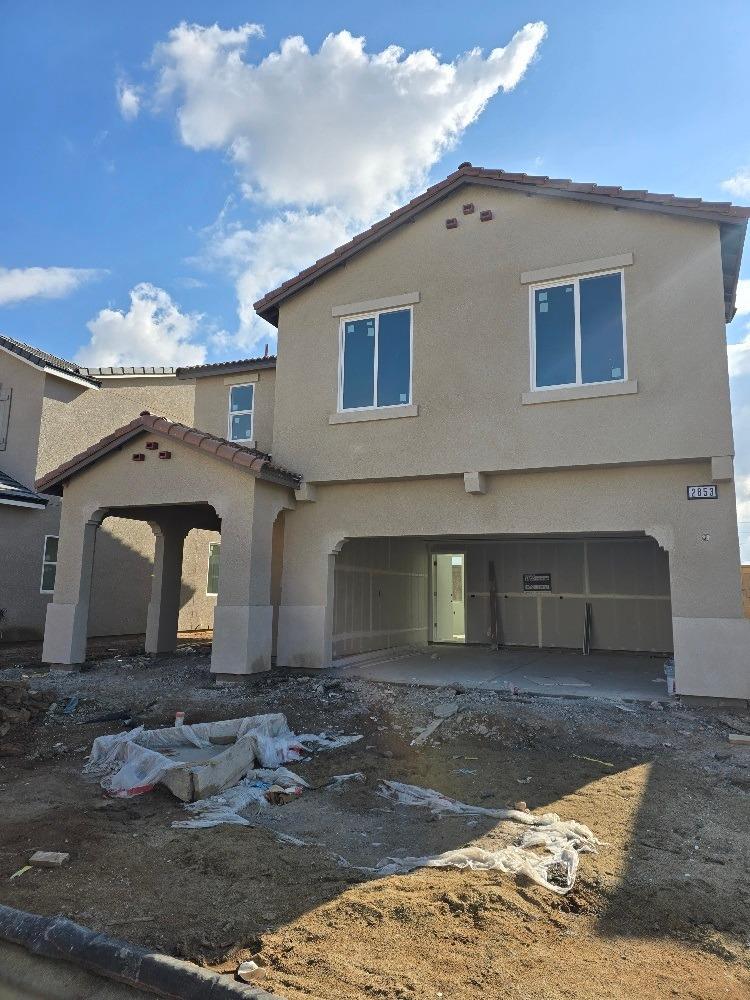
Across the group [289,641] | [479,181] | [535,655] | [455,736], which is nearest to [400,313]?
[479,181]

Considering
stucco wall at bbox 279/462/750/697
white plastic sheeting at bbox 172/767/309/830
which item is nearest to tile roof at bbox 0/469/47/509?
stucco wall at bbox 279/462/750/697

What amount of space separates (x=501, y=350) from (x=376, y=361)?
2.20m

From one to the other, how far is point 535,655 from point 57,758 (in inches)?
395

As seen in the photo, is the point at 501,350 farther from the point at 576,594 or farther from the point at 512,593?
the point at 512,593

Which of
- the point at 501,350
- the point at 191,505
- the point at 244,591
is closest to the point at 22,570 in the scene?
the point at 191,505

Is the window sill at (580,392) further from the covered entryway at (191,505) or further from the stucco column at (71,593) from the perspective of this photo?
the stucco column at (71,593)

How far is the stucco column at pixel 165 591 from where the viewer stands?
13.9 m

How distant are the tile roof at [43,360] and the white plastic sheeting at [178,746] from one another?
483 inches

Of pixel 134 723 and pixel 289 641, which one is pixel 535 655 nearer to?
pixel 289 641

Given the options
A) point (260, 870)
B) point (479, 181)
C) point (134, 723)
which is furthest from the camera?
point (479, 181)

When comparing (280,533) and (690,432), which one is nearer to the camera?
(690,432)

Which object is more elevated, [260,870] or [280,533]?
[280,533]

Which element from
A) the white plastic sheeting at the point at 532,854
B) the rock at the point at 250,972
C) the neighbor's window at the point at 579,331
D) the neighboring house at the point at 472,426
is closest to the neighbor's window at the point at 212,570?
the neighboring house at the point at 472,426

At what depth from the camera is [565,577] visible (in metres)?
15.2
